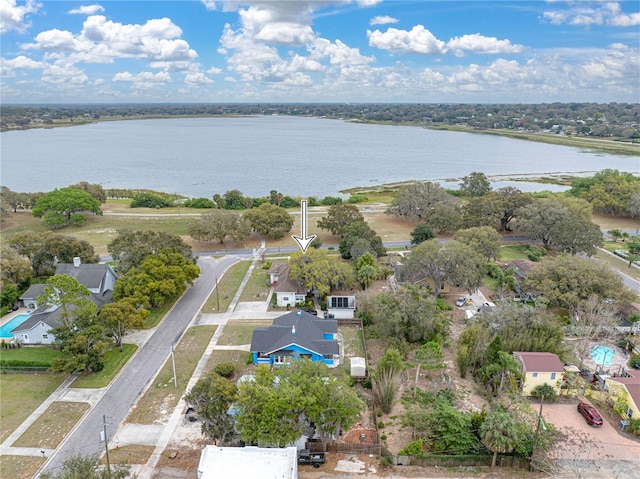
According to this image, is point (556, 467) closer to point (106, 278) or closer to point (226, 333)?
point (226, 333)

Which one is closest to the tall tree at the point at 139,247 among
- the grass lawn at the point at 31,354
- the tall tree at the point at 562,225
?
the grass lawn at the point at 31,354

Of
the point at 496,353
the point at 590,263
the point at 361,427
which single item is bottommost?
the point at 361,427

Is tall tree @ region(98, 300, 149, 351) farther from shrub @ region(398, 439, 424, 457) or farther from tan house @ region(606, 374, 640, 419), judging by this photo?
tan house @ region(606, 374, 640, 419)

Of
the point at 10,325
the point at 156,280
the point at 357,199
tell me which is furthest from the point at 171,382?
the point at 357,199

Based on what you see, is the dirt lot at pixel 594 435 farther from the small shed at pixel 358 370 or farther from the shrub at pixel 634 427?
the small shed at pixel 358 370

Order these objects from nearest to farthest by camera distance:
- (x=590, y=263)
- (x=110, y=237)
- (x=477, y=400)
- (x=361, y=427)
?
(x=361, y=427), (x=477, y=400), (x=590, y=263), (x=110, y=237)

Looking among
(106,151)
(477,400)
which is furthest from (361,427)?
(106,151)

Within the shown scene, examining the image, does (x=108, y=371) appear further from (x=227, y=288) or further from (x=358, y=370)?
(x=358, y=370)
